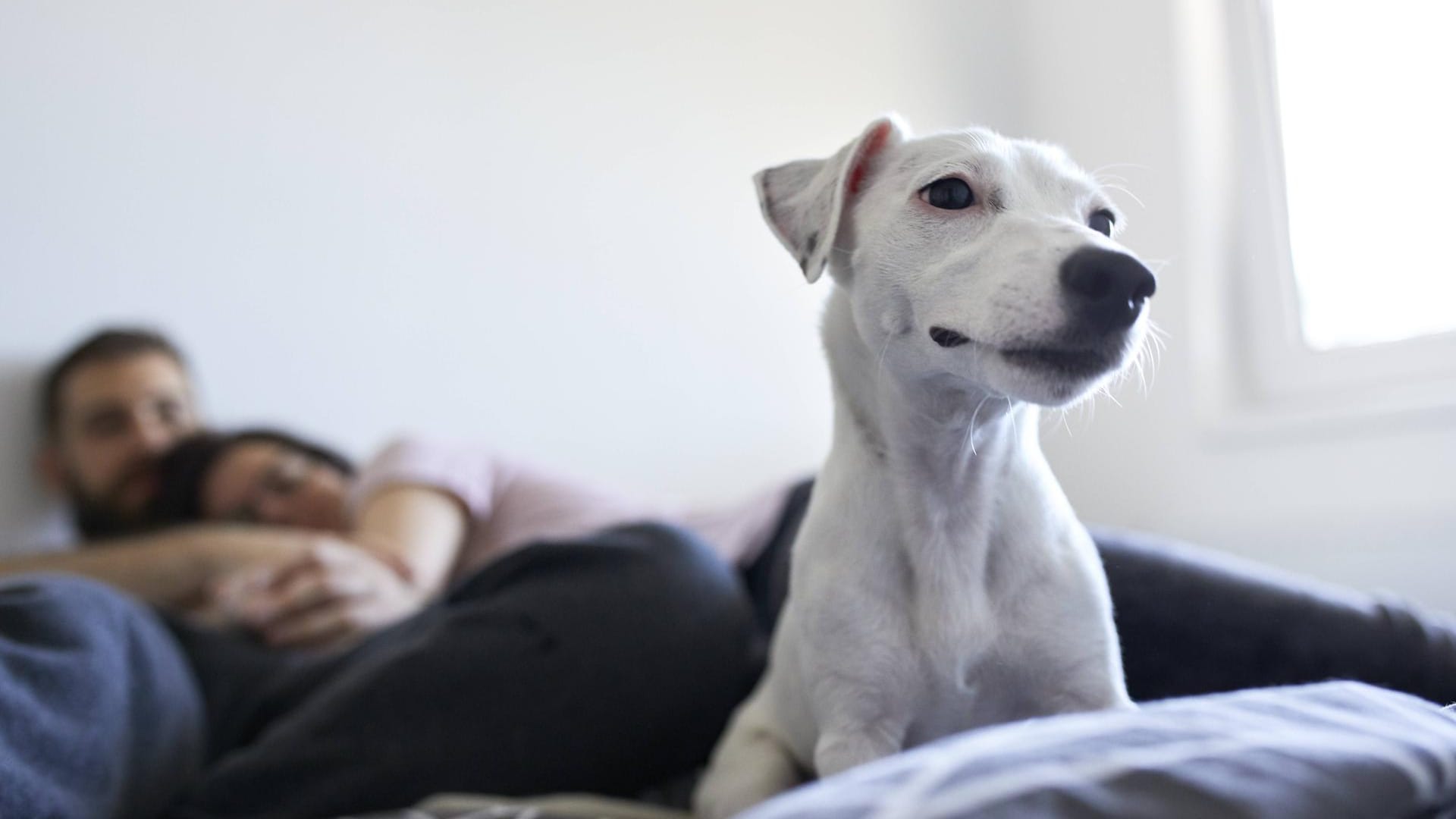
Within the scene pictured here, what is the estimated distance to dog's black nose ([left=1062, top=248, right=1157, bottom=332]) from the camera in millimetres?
505

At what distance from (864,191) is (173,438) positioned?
4.60ft

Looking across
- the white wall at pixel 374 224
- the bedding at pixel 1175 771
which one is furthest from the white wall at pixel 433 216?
the bedding at pixel 1175 771

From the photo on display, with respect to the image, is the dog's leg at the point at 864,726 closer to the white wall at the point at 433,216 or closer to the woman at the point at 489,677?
the white wall at the point at 433,216

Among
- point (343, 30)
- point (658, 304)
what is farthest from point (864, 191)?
point (343, 30)

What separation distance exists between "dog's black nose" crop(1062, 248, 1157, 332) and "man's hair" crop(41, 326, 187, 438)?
4.78 feet

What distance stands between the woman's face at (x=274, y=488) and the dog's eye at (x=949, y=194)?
1313 mm

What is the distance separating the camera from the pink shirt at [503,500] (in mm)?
1534

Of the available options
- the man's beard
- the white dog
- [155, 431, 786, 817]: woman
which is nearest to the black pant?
the white dog

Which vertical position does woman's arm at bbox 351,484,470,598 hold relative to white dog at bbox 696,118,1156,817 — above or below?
below

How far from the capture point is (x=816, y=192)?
646 mm

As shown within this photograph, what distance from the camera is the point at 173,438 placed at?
1.69 m

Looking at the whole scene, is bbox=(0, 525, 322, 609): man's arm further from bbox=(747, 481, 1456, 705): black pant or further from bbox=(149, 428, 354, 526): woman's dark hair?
bbox=(747, 481, 1456, 705): black pant

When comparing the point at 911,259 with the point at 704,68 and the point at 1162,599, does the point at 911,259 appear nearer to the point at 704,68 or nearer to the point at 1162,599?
the point at 1162,599

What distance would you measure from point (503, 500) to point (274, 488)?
355 mm
